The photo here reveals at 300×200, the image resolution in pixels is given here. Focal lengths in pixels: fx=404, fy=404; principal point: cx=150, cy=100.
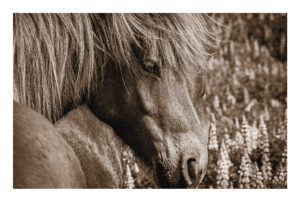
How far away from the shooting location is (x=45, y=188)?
1051 mm

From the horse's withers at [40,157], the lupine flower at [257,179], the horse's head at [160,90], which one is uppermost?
the horse's head at [160,90]

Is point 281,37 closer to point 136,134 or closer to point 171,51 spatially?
point 171,51

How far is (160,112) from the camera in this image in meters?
1.43

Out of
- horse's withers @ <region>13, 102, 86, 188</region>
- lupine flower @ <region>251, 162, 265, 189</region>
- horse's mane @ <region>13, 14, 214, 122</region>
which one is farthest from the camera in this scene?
lupine flower @ <region>251, 162, 265, 189</region>

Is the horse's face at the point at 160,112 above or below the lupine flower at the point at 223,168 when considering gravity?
above

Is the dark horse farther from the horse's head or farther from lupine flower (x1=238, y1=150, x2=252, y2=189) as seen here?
lupine flower (x1=238, y1=150, x2=252, y2=189)

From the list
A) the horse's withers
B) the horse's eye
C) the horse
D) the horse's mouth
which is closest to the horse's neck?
the horse

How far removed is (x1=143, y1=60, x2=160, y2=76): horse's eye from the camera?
55.7 inches

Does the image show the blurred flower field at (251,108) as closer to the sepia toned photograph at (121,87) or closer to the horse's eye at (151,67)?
the sepia toned photograph at (121,87)

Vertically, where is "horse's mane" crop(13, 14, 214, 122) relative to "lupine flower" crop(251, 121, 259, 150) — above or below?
above

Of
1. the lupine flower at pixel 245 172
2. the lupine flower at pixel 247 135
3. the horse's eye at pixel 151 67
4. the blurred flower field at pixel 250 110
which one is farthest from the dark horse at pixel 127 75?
the lupine flower at pixel 247 135

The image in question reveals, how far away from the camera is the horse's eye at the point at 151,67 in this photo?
1.41 m
